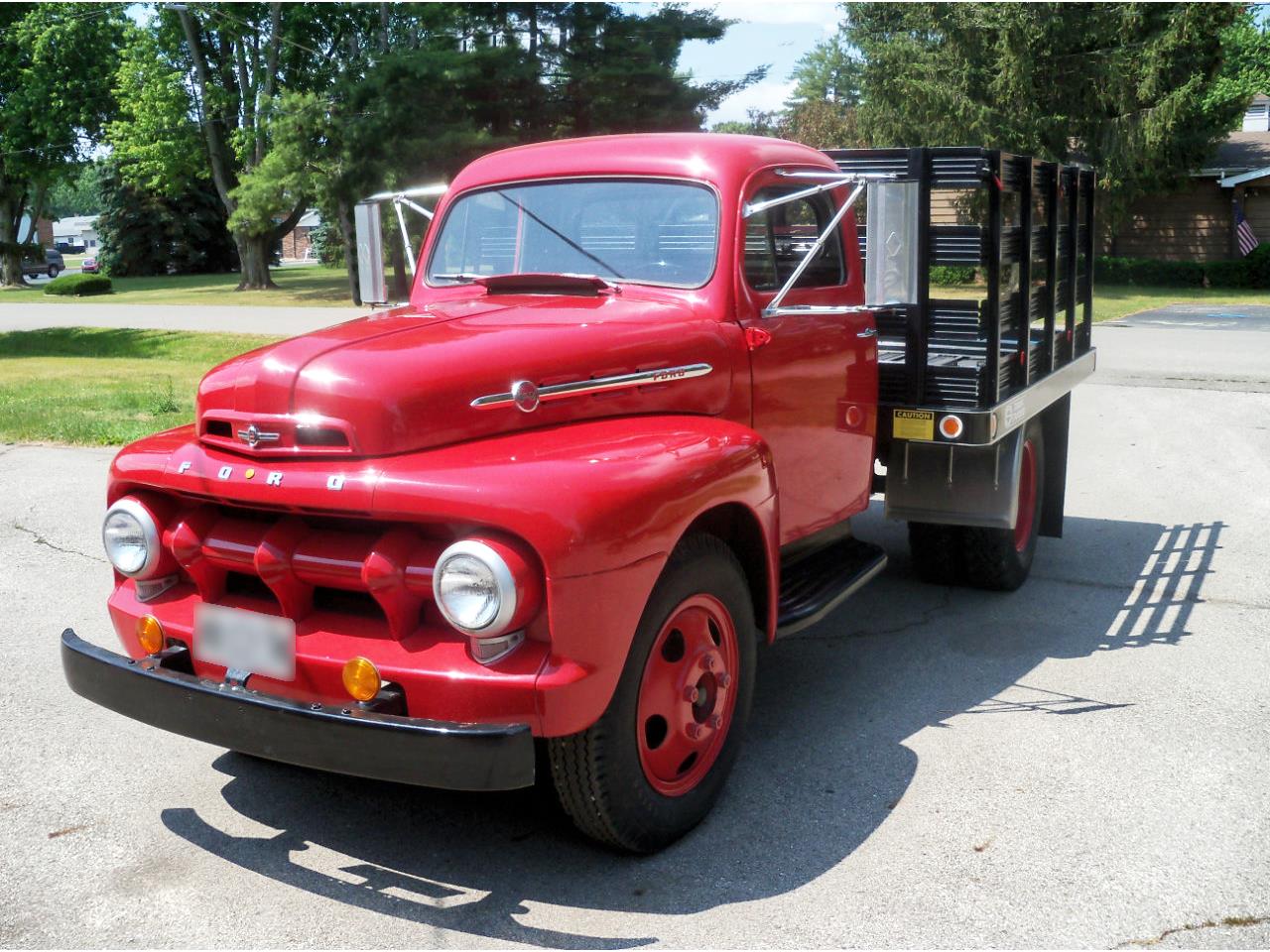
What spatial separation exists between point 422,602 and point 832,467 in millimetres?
2103

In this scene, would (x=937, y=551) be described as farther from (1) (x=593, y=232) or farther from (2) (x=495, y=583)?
(2) (x=495, y=583)

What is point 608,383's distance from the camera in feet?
12.7

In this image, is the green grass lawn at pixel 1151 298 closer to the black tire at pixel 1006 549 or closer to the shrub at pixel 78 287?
the black tire at pixel 1006 549

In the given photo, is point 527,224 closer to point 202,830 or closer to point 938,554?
point 202,830

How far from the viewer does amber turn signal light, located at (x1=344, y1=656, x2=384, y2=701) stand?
3.25m

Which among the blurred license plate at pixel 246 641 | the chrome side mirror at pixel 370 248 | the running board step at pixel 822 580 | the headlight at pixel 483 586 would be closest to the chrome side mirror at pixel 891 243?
the running board step at pixel 822 580

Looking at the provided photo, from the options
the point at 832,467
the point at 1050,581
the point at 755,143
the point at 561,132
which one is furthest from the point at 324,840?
the point at 561,132

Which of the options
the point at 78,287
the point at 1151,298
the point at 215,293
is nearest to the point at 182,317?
the point at 215,293

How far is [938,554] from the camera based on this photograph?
6434mm

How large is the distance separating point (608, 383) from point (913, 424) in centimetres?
204

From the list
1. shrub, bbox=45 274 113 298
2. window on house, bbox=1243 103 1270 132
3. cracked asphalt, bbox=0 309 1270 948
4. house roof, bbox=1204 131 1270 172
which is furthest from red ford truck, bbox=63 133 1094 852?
window on house, bbox=1243 103 1270 132

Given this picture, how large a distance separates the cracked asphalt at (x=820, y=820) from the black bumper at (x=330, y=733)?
1.56ft

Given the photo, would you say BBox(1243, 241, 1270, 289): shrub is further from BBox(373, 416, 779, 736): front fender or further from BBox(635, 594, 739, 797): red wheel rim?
BBox(373, 416, 779, 736): front fender

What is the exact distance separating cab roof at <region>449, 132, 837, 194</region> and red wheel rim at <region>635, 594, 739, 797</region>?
1654 millimetres
